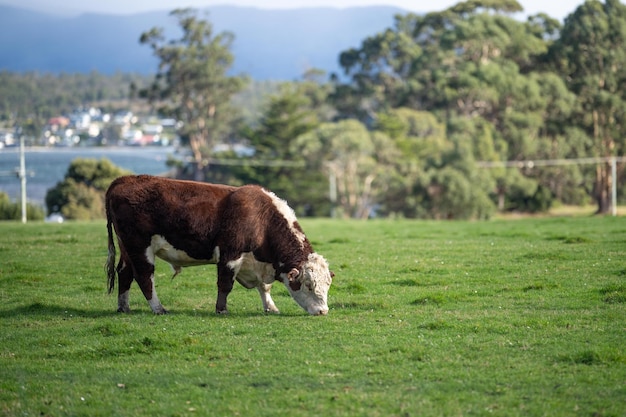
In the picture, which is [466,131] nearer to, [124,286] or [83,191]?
[83,191]

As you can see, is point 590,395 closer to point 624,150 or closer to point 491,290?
point 491,290

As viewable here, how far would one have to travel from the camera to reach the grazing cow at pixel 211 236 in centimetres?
1377

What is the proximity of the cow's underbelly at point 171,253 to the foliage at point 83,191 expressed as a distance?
50.1 metres

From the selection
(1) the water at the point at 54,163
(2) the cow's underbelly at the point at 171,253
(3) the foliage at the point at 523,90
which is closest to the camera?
(2) the cow's underbelly at the point at 171,253

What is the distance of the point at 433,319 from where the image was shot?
41.9ft

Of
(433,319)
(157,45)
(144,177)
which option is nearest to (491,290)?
(433,319)

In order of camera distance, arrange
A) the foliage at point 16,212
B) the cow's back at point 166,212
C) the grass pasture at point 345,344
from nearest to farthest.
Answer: the grass pasture at point 345,344
the cow's back at point 166,212
the foliage at point 16,212

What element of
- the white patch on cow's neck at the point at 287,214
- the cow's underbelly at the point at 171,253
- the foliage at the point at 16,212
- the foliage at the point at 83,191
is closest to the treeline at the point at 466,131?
the foliage at the point at 83,191

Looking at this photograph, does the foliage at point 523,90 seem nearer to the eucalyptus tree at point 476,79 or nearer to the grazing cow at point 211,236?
the eucalyptus tree at point 476,79

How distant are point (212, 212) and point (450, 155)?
182 feet

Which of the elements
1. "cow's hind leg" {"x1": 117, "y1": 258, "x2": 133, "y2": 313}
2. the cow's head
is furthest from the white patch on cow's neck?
"cow's hind leg" {"x1": 117, "y1": 258, "x2": 133, "y2": 313}

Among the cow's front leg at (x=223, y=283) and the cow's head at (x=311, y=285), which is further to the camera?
the cow's front leg at (x=223, y=283)

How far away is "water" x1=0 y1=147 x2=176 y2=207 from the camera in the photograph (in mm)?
113750

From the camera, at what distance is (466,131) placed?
247 ft
